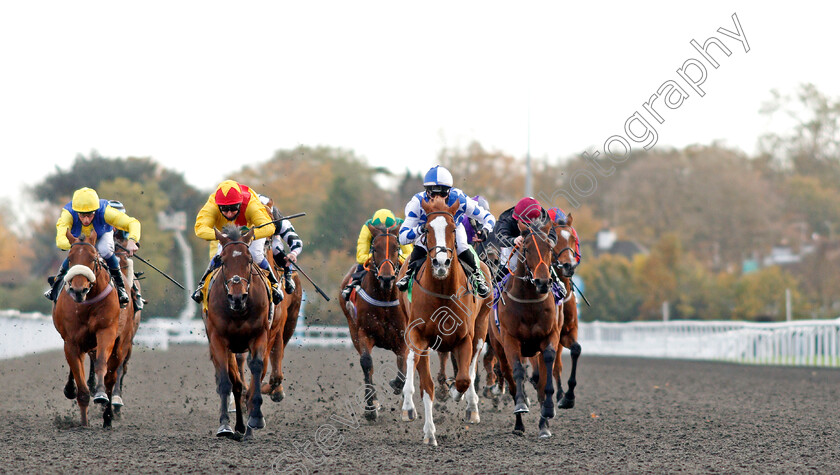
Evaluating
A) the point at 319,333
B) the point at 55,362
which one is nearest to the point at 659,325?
the point at 319,333

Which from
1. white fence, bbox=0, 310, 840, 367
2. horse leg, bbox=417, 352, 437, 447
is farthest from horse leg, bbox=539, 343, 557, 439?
white fence, bbox=0, 310, 840, 367

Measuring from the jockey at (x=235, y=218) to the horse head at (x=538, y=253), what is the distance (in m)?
2.36

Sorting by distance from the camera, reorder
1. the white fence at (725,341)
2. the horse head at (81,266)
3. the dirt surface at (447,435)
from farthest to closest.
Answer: the white fence at (725,341), the horse head at (81,266), the dirt surface at (447,435)

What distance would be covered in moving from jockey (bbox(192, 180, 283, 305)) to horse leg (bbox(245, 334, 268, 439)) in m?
0.59

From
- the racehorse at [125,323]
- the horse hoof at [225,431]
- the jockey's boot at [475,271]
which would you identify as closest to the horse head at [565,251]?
the jockey's boot at [475,271]

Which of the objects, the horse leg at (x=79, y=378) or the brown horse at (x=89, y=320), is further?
the horse leg at (x=79, y=378)

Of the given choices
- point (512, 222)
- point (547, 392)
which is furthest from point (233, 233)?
point (547, 392)

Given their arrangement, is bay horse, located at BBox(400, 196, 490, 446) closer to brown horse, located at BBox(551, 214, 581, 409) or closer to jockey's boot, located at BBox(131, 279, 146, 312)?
brown horse, located at BBox(551, 214, 581, 409)

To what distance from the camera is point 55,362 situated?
23891 millimetres

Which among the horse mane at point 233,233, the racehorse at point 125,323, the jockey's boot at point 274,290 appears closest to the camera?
the horse mane at point 233,233

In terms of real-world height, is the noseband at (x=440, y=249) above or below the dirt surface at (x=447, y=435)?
above

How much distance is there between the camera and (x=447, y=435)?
9.75m

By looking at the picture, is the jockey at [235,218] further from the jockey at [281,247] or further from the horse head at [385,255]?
the horse head at [385,255]

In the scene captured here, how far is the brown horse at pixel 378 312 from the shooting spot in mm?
11617
